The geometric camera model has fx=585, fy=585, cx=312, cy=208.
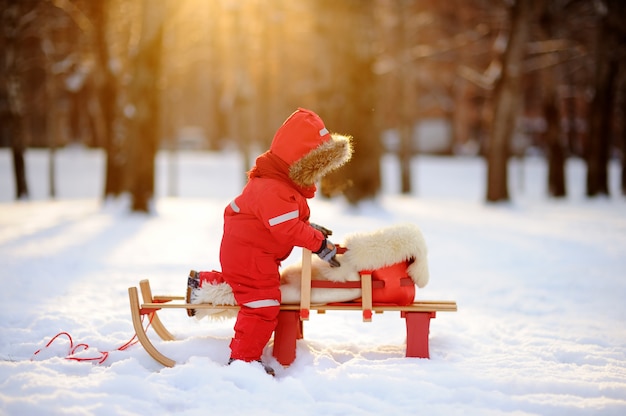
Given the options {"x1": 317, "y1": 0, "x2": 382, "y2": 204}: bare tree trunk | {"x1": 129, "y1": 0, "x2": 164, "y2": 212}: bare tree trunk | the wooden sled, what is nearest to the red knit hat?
the wooden sled

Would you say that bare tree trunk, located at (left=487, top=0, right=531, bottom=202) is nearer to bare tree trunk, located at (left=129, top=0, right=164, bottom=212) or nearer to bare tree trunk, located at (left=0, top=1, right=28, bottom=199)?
bare tree trunk, located at (left=129, top=0, right=164, bottom=212)

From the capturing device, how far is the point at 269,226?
11.7 feet

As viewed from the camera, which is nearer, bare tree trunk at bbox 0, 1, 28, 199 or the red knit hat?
the red knit hat

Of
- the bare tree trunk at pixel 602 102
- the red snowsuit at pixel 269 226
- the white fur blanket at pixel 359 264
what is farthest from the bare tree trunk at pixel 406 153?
the red snowsuit at pixel 269 226

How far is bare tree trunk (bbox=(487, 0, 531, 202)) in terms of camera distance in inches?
521

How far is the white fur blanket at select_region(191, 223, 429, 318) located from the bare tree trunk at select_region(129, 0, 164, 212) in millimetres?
8351

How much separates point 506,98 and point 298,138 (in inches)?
427

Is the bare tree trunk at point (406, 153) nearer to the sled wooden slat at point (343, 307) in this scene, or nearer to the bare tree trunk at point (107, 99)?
the bare tree trunk at point (107, 99)

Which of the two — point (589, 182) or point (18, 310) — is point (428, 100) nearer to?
point (589, 182)

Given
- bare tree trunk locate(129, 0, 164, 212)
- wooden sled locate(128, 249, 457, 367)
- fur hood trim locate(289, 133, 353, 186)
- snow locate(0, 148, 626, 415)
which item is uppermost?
bare tree trunk locate(129, 0, 164, 212)

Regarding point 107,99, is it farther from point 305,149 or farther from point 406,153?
point 305,149

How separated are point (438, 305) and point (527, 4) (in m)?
11.4

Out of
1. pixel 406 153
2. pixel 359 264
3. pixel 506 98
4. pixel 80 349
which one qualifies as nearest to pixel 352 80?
pixel 506 98

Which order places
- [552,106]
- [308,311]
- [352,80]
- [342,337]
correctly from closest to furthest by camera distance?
1. [308,311]
2. [342,337]
3. [352,80]
4. [552,106]
